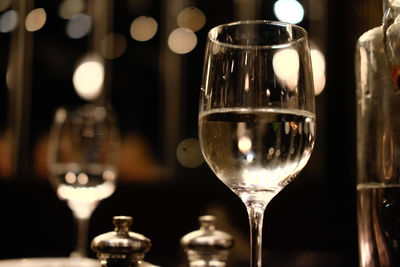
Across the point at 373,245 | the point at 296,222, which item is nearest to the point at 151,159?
the point at 296,222

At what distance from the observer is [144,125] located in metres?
3.37

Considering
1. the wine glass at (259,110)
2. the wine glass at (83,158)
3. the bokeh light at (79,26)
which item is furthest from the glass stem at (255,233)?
the bokeh light at (79,26)

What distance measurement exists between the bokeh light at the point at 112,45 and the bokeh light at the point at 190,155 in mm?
655

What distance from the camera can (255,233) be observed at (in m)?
0.47

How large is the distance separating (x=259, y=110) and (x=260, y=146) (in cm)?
3

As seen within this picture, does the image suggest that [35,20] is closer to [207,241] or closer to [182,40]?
[182,40]

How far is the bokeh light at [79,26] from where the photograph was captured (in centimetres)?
329

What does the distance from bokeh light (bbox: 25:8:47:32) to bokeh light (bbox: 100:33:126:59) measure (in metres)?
0.36

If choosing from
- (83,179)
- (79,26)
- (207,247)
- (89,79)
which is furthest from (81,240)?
(79,26)

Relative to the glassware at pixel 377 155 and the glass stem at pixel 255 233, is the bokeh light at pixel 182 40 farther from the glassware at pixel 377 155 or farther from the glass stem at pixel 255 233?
the glass stem at pixel 255 233

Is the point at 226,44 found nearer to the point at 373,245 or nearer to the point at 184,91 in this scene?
the point at 373,245

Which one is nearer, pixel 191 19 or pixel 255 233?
pixel 255 233

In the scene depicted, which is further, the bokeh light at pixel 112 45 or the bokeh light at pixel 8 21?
the bokeh light at pixel 112 45

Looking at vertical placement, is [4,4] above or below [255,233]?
above
